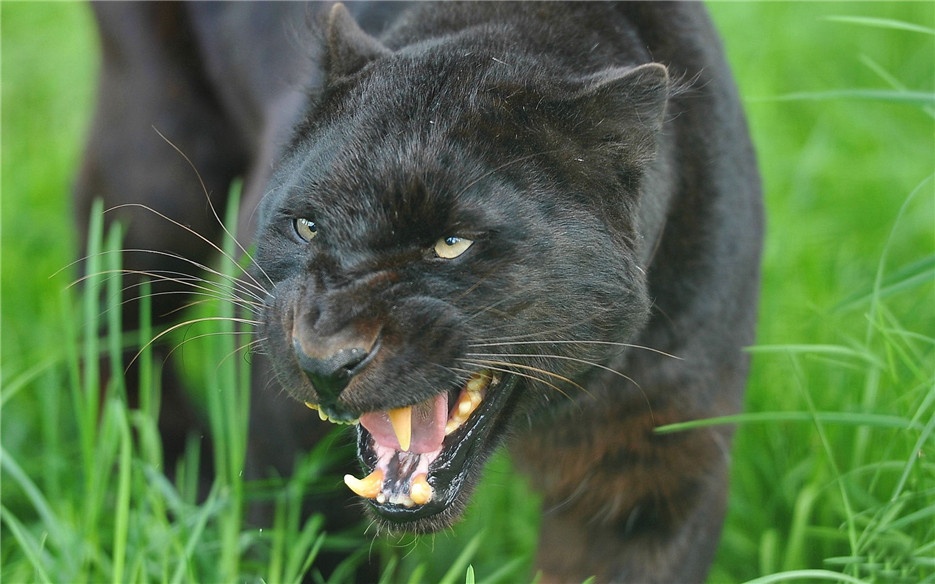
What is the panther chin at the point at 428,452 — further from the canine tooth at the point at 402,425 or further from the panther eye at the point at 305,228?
the panther eye at the point at 305,228

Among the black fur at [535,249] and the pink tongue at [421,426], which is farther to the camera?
the pink tongue at [421,426]

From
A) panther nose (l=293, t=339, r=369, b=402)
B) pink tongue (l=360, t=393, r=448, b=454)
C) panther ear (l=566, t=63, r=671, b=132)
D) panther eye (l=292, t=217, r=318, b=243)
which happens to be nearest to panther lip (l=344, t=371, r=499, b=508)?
pink tongue (l=360, t=393, r=448, b=454)

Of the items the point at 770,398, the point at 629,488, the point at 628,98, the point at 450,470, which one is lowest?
the point at 770,398

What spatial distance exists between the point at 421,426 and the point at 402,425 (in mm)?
37

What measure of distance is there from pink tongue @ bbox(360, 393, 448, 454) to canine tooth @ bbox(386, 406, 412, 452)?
12 millimetres

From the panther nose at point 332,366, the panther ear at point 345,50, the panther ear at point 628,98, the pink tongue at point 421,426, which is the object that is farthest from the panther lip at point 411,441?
the panther ear at point 345,50

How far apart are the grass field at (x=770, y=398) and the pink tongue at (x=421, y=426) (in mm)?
257

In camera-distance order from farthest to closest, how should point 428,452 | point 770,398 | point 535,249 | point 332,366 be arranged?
point 770,398 → point 428,452 → point 535,249 → point 332,366

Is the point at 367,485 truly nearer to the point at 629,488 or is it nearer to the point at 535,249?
the point at 535,249

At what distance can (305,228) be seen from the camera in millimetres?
1715

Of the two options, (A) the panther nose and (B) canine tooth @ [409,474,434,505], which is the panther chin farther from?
(A) the panther nose

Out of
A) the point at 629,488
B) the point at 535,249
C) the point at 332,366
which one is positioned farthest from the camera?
the point at 629,488

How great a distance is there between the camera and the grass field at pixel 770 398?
203 cm

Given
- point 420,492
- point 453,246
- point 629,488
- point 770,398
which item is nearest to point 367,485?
point 420,492
